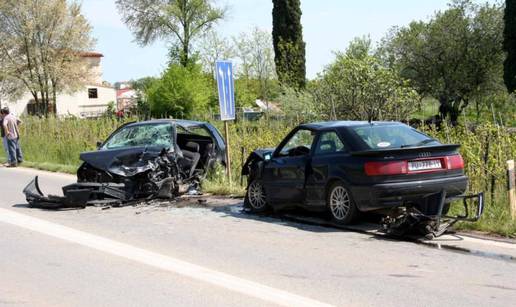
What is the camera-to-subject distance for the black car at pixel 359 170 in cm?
798

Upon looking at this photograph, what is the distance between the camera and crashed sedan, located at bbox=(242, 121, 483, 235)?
26.1 feet

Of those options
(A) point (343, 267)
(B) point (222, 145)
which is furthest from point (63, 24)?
(A) point (343, 267)

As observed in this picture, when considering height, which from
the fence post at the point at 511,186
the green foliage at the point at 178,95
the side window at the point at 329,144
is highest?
the green foliage at the point at 178,95

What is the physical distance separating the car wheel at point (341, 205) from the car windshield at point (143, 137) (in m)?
4.26

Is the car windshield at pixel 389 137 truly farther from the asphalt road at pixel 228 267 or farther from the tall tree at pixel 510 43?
the tall tree at pixel 510 43

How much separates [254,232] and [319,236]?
0.95 meters

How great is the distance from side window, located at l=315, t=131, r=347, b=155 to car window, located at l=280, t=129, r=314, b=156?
0.34m

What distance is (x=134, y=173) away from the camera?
11250 millimetres

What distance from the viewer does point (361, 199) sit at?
812 centimetres

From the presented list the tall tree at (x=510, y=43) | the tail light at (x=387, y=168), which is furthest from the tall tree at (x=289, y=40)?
the tail light at (x=387, y=168)

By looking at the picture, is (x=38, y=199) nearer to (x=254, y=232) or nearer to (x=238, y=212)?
(x=238, y=212)

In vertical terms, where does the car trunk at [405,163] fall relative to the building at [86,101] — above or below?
below

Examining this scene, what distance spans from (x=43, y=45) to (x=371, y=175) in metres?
49.0

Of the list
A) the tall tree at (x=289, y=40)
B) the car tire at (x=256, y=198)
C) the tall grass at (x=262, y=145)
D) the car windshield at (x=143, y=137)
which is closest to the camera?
the tall grass at (x=262, y=145)
